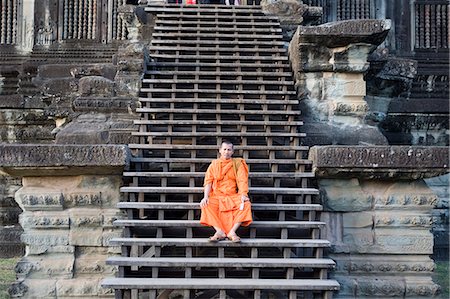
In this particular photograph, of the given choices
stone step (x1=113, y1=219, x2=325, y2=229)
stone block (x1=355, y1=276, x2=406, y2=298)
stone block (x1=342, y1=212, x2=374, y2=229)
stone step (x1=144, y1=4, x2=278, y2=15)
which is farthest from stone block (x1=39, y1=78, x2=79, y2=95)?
stone block (x1=355, y1=276, x2=406, y2=298)

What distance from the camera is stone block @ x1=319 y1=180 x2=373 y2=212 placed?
5.20 metres

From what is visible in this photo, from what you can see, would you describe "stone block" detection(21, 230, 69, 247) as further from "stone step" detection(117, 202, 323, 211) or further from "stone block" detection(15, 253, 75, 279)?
"stone step" detection(117, 202, 323, 211)

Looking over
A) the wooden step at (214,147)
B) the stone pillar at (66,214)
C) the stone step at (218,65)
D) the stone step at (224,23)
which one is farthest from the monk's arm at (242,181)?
the stone step at (224,23)

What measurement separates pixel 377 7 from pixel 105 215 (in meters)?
7.39

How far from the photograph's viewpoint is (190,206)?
15.9ft

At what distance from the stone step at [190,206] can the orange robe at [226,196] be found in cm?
24

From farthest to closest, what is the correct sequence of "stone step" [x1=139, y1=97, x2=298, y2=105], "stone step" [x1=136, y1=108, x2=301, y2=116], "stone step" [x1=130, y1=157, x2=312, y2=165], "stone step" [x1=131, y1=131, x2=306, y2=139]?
"stone step" [x1=139, y1=97, x2=298, y2=105], "stone step" [x1=136, y1=108, x2=301, y2=116], "stone step" [x1=131, y1=131, x2=306, y2=139], "stone step" [x1=130, y1=157, x2=312, y2=165]

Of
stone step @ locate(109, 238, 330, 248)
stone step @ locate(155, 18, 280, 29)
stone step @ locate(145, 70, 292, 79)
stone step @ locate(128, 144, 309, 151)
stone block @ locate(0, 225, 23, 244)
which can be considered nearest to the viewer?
stone step @ locate(109, 238, 330, 248)

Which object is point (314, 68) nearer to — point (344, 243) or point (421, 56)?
point (344, 243)

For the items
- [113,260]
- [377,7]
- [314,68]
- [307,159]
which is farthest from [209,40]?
[377,7]

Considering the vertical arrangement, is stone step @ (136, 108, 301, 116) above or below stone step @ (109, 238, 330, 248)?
above

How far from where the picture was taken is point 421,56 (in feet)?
33.2

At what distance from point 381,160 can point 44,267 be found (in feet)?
10.5

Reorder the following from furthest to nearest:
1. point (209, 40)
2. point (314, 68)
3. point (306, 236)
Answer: point (209, 40)
point (314, 68)
point (306, 236)
